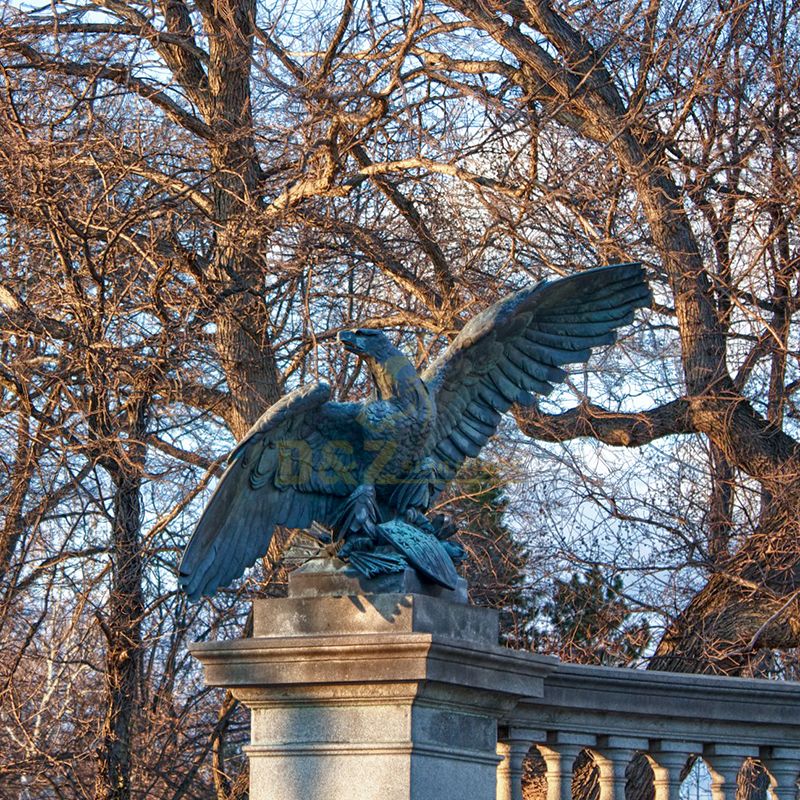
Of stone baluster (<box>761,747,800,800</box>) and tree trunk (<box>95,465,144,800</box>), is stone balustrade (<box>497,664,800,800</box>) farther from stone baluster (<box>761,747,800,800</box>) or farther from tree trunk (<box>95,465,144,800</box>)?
tree trunk (<box>95,465,144,800</box>)

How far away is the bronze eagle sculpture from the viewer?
432 centimetres

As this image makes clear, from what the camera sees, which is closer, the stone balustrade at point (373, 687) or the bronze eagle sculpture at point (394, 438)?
the stone balustrade at point (373, 687)

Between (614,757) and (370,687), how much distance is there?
1292mm

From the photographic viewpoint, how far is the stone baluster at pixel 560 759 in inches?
192

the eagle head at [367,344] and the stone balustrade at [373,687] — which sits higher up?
the eagle head at [367,344]

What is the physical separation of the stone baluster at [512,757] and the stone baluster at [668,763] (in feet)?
1.56

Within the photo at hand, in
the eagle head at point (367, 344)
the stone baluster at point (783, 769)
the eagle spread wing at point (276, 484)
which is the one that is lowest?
the stone baluster at point (783, 769)

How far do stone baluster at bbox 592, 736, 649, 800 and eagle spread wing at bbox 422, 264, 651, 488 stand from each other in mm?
1108

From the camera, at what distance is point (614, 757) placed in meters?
5.01

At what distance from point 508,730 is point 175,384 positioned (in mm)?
5975

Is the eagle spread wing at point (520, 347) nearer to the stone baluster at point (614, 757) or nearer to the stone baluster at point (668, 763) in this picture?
the stone baluster at point (614, 757)

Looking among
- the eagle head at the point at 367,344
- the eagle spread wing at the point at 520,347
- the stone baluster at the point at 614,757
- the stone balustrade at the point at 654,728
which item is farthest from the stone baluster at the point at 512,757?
the eagle head at the point at 367,344

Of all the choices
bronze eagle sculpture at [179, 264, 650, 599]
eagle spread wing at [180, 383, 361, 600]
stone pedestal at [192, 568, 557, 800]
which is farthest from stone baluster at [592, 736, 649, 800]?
eagle spread wing at [180, 383, 361, 600]

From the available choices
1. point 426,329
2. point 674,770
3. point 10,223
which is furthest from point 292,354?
point 674,770
